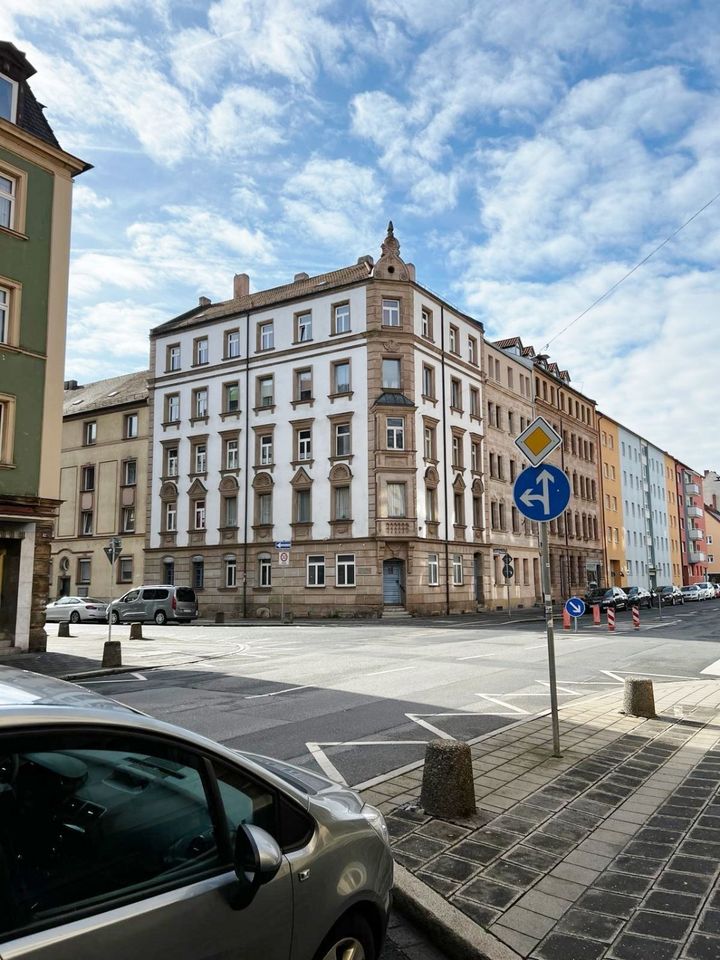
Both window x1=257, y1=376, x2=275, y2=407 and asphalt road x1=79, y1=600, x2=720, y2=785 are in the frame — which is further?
window x1=257, y1=376, x2=275, y2=407

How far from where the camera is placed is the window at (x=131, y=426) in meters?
45.0

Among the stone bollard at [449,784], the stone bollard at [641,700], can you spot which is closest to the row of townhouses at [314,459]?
the stone bollard at [641,700]

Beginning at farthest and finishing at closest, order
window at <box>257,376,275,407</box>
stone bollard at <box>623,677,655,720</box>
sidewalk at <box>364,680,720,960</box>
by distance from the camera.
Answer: window at <box>257,376,275,407</box>
stone bollard at <box>623,677,655,720</box>
sidewalk at <box>364,680,720,960</box>

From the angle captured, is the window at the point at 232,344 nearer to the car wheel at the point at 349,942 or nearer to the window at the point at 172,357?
the window at the point at 172,357

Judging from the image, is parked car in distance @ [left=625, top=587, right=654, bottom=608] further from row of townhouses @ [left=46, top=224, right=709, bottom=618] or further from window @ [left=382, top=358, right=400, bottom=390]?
window @ [left=382, top=358, right=400, bottom=390]

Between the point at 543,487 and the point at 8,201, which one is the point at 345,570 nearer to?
the point at 8,201

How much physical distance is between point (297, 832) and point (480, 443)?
1634 inches

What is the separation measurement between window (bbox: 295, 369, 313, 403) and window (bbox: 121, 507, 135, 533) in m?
13.6

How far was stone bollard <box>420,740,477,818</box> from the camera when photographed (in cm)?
493

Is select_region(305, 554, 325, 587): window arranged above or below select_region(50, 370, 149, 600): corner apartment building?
below

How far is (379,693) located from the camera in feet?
34.6

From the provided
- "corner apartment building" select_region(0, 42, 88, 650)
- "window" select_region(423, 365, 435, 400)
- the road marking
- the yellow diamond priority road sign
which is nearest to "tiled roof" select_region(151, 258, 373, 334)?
"window" select_region(423, 365, 435, 400)

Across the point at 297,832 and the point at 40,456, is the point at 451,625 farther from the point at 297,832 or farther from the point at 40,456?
the point at 297,832

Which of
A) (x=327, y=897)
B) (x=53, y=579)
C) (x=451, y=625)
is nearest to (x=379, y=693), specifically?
(x=327, y=897)
